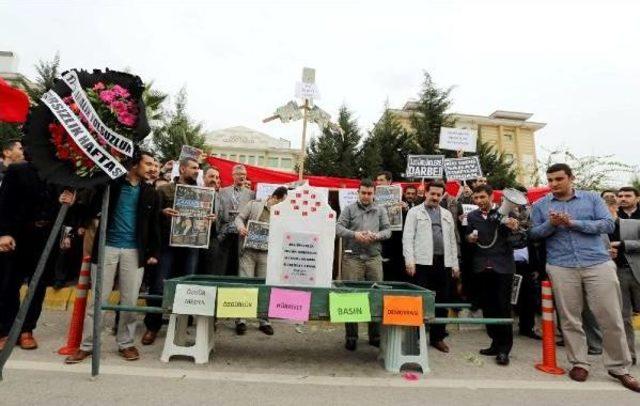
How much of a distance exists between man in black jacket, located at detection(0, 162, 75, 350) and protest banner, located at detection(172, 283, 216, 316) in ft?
5.85

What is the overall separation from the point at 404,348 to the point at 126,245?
10.0ft

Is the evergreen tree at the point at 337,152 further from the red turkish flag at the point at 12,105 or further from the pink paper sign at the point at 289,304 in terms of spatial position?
the red turkish flag at the point at 12,105

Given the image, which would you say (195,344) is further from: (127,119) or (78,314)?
(127,119)

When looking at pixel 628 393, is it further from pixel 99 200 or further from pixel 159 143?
pixel 159 143

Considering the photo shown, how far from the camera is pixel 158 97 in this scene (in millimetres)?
21000

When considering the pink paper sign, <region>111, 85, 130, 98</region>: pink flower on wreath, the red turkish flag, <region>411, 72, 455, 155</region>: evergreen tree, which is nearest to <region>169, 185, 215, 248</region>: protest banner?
the pink paper sign

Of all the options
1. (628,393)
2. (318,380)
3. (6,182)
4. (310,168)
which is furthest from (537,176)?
(6,182)

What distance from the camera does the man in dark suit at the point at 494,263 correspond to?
4.72m

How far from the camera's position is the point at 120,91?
11.7ft

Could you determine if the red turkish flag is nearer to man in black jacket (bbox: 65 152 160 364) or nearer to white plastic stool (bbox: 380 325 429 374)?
man in black jacket (bbox: 65 152 160 364)

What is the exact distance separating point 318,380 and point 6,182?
385 cm

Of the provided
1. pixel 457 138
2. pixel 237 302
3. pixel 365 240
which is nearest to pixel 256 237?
pixel 365 240

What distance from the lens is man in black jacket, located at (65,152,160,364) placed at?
4168mm

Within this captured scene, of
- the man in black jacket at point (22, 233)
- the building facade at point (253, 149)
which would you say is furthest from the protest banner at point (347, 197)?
the building facade at point (253, 149)
